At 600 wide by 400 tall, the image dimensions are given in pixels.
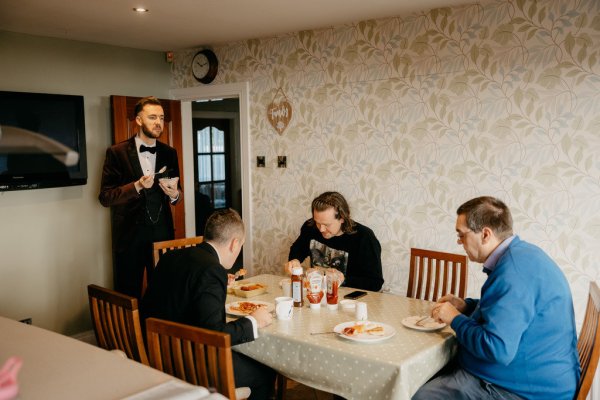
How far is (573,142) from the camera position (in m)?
3.09

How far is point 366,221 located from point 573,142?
1368 millimetres

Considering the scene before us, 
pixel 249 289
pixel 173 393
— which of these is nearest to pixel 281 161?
pixel 249 289

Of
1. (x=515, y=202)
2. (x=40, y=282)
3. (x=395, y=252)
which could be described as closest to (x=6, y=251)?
(x=40, y=282)

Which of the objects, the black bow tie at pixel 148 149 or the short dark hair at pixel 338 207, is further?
the black bow tie at pixel 148 149

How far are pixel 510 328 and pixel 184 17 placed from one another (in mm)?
2656

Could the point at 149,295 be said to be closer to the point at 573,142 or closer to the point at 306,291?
the point at 306,291

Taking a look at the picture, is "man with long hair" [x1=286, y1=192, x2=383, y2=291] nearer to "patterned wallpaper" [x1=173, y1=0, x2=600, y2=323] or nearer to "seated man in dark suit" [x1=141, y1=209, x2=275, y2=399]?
"patterned wallpaper" [x1=173, y1=0, x2=600, y2=323]

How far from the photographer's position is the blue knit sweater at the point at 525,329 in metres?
1.97

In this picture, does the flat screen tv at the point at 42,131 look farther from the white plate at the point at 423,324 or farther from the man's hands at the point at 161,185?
the white plate at the point at 423,324

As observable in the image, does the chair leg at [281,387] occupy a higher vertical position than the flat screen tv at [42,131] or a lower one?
lower

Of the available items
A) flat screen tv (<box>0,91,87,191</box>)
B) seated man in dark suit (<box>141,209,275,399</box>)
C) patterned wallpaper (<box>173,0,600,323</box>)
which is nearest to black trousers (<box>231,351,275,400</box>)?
seated man in dark suit (<box>141,209,275,399</box>)

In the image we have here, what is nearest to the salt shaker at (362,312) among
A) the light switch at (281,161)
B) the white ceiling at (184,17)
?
the white ceiling at (184,17)

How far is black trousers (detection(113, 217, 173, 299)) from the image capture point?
389 cm

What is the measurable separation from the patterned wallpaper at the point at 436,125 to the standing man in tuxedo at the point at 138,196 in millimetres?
843
